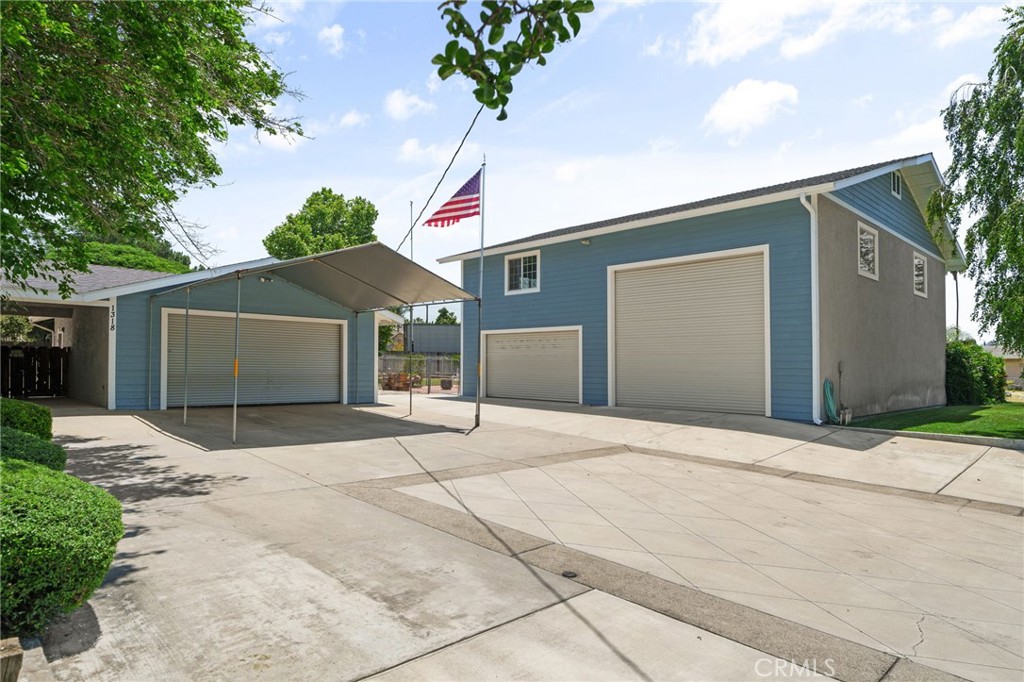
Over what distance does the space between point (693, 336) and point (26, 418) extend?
12035 millimetres

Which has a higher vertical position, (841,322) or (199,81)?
(199,81)

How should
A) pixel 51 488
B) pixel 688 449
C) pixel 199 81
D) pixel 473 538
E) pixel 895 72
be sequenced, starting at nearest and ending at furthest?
pixel 51 488 < pixel 473 538 < pixel 199 81 < pixel 895 72 < pixel 688 449

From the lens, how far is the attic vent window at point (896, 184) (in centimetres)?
1522

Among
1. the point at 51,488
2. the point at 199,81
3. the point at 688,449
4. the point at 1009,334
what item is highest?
the point at 199,81

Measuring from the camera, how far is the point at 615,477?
24.2 ft

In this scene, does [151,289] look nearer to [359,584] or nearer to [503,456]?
[503,456]

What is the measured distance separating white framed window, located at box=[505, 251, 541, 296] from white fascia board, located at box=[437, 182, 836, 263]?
12.6 inches

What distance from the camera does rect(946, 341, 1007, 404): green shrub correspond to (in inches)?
787

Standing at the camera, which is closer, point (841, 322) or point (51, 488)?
point (51, 488)

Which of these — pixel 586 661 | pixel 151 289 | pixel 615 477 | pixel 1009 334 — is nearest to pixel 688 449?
pixel 615 477

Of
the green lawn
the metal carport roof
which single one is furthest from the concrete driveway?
the metal carport roof

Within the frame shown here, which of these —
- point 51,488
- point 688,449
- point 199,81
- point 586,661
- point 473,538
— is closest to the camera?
point 586,661

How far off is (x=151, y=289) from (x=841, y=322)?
50.8 ft

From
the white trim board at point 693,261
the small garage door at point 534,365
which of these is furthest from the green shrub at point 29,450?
the small garage door at point 534,365
